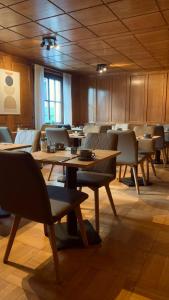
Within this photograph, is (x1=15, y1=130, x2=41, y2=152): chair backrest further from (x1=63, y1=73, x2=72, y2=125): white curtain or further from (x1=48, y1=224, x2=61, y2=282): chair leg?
(x1=63, y1=73, x2=72, y2=125): white curtain

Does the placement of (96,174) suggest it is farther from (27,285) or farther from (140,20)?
(140,20)

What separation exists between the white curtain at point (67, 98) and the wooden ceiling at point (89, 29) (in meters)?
1.43

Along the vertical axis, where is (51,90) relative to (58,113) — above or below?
above

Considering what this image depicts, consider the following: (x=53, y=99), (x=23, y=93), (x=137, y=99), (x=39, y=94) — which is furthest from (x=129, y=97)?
(x=23, y=93)

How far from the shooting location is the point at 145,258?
182cm

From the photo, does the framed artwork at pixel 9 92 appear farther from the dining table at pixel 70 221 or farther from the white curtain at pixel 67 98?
the dining table at pixel 70 221

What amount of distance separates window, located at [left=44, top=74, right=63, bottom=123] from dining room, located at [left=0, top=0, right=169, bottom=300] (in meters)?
0.03

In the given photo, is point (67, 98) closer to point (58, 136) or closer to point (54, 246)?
point (58, 136)

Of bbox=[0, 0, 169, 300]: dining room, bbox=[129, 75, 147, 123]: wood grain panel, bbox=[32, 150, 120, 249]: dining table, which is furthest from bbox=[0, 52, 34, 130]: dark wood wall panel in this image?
bbox=[32, 150, 120, 249]: dining table

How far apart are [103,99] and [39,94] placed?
2534 mm

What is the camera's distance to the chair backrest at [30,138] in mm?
3062

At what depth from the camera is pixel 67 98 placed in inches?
290

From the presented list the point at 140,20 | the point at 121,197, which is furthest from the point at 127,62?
the point at 121,197

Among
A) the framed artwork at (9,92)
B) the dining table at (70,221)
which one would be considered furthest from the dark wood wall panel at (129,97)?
the dining table at (70,221)
